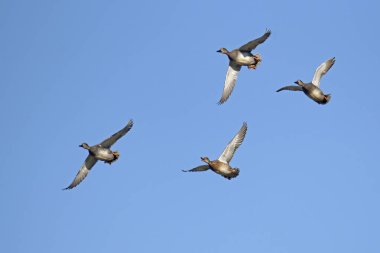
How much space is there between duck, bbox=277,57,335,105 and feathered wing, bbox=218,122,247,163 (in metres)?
3.99

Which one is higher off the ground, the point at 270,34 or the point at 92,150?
the point at 270,34

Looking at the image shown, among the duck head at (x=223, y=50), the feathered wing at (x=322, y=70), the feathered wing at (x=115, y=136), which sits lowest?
the feathered wing at (x=115, y=136)

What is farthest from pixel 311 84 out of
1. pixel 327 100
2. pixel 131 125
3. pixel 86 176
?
pixel 86 176

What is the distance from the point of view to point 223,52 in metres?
52.4

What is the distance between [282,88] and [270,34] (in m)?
3.82

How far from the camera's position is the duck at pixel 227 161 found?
46.9 meters

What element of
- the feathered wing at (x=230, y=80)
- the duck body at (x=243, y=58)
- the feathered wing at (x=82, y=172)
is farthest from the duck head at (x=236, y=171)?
the feathered wing at (x=82, y=172)

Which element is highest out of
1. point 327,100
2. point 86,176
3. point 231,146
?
point 327,100

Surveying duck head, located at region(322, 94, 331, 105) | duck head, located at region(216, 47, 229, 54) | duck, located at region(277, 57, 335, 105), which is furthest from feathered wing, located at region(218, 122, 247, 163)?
duck head, located at region(216, 47, 229, 54)

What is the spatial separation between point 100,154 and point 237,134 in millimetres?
8045

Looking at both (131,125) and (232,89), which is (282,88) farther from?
(131,125)

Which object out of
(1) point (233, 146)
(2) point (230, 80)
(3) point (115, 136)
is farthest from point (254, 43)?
(3) point (115, 136)

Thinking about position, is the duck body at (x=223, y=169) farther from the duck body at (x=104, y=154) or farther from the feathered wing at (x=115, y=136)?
the duck body at (x=104, y=154)

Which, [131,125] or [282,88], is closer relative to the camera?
[131,125]
